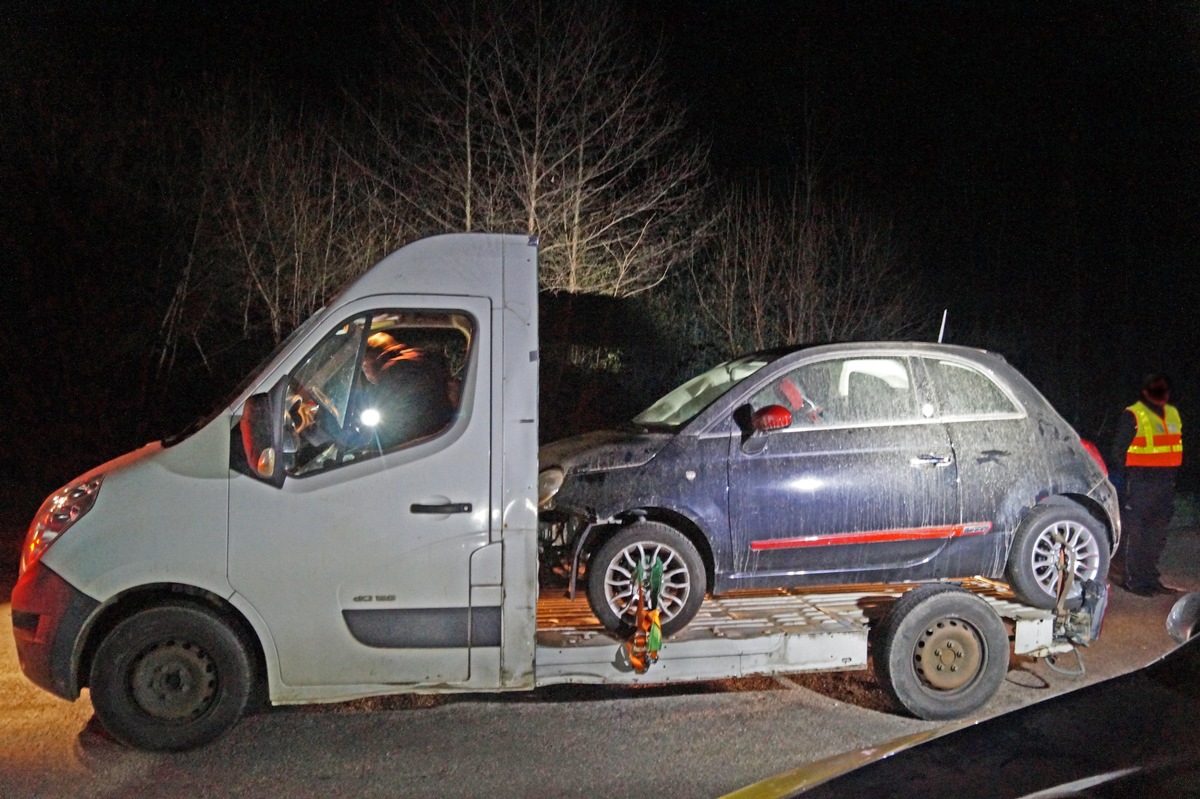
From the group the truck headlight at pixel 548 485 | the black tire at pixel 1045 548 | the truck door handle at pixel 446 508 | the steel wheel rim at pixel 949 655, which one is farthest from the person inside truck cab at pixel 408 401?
the black tire at pixel 1045 548

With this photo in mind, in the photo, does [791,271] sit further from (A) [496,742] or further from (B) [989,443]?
(A) [496,742]

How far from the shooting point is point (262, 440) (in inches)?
191

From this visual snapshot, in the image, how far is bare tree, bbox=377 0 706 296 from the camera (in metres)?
13.0

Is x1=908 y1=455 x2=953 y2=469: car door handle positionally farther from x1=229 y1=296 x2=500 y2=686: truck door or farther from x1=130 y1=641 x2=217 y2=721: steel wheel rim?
x1=130 y1=641 x2=217 y2=721: steel wheel rim

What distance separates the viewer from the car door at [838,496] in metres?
5.84

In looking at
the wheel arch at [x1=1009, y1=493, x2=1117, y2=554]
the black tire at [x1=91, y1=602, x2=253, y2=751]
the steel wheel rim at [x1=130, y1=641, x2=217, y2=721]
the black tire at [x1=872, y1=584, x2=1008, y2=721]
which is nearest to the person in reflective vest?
the wheel arch at [x1=1009, y1=493, x2=1117, y2=554]

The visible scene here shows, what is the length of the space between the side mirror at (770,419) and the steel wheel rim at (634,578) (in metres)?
0.91

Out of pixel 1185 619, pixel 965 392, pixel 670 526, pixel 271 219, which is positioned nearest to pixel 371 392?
pixel 670 526

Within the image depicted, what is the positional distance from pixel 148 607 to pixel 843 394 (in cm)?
411

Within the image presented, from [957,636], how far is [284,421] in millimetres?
3843

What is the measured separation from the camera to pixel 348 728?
5.45 metres

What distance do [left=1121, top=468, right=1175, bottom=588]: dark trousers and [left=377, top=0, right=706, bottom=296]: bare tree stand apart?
741 centimetres

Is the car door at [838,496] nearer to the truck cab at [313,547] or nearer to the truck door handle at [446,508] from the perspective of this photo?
the truck cab at [313,547]

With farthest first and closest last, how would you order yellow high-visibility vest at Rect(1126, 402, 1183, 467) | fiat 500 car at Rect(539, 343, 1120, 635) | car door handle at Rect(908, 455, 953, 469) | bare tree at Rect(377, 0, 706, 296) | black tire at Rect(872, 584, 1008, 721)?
bare tree at Rect(377, 0, 706, 296) → yellow high-visibility vest at Rect(1126, 402, 1183, 467) → car door handle at Rect(908, 455, 953, 469) → fiat 500 car at Rect(539, 343, 1120, 635) → black tire at Rect(872, 584, 1008, 721)
